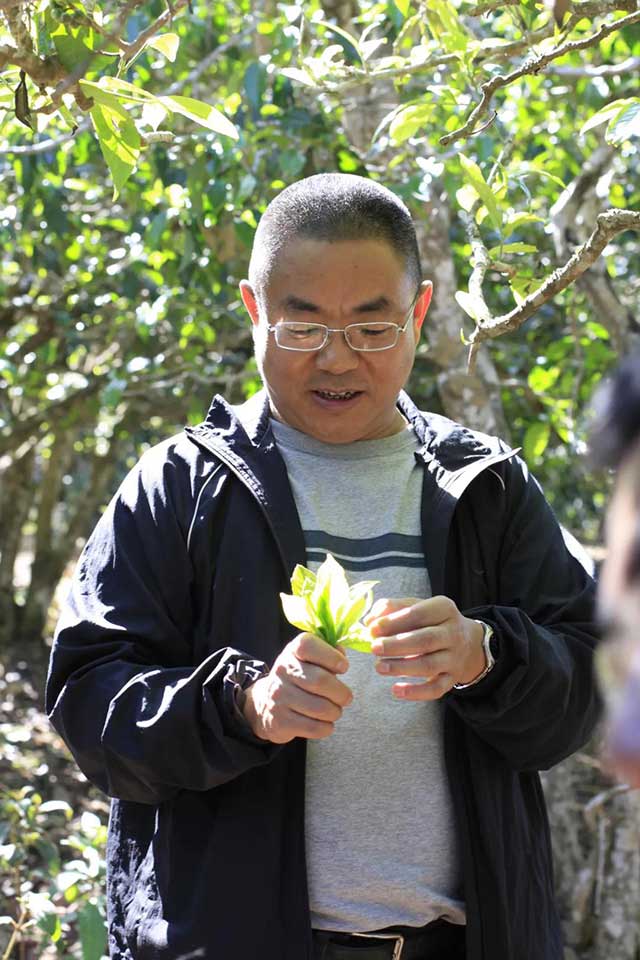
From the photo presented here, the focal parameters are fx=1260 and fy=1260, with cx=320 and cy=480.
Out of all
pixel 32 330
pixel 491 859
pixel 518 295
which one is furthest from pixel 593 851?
pixel 32 330

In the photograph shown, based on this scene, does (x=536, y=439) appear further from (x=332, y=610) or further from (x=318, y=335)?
(x=332, y=610)

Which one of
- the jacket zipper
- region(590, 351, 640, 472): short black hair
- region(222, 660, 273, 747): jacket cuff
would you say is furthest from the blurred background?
region(590, 351, 640, 472): short black hair

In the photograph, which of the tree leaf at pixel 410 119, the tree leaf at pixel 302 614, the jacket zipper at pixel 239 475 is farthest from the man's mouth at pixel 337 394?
the tree leaf at pixel 410 119

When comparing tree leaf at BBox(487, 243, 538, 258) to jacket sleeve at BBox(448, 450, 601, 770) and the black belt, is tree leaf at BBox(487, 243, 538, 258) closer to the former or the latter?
jacket sleeve at BBox(448, 450, 601, 770)

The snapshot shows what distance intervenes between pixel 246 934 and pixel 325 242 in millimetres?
1201

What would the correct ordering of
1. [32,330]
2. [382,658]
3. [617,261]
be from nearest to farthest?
[382,658], [617,261], [32,330]

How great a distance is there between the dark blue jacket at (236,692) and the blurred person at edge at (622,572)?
4.44 feet

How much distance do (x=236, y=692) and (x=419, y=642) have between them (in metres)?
0.32

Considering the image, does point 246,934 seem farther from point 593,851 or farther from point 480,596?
point 593,851

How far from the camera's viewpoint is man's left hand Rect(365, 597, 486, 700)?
1846mm

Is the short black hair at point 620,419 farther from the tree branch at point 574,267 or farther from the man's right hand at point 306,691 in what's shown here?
the tree branch at point 574,267

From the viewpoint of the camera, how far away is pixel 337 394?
2.35 m

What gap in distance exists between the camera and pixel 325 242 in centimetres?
230

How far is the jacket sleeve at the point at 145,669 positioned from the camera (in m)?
2.00
